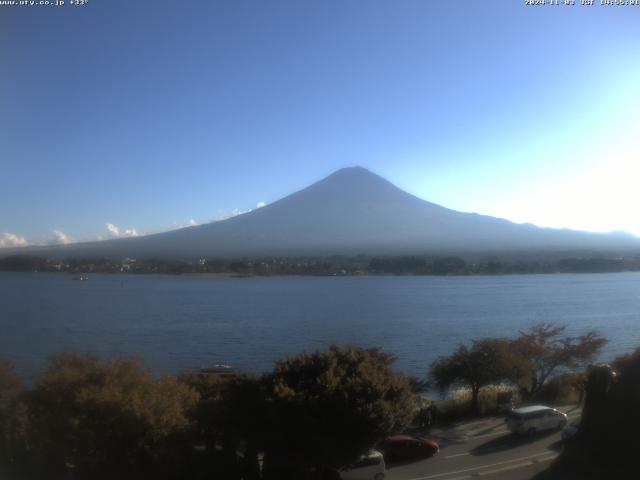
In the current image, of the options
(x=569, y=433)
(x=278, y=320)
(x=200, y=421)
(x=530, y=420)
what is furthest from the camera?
(x=278, y=320)

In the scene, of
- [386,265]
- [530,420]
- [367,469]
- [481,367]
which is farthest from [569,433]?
[386,265]

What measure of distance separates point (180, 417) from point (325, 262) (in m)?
54.2

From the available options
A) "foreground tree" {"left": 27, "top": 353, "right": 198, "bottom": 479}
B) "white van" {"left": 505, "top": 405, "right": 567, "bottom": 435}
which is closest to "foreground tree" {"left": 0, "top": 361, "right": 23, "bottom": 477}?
"foreground tree" {"left": 27, "top": 353, "right": 198, "bottom": 479}

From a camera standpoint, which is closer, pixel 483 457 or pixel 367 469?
pixel 367 469

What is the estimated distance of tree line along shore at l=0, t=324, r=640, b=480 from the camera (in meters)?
5.98

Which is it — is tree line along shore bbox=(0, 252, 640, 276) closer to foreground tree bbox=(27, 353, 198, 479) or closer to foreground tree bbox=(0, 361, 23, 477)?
foreground tree bbox=(0, 361, 23, 477)

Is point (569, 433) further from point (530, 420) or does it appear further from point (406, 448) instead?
point (406, 448)

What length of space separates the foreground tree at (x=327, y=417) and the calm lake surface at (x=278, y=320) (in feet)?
33.0

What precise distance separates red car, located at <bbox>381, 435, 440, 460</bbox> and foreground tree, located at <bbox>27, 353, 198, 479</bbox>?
3.05 metres

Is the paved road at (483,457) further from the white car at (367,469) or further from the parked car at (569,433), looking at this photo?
the white car at (367,469)

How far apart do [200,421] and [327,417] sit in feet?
4.96

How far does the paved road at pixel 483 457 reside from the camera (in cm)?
723

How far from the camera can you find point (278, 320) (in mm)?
29328

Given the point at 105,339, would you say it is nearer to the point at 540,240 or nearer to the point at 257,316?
the point at 257,316
